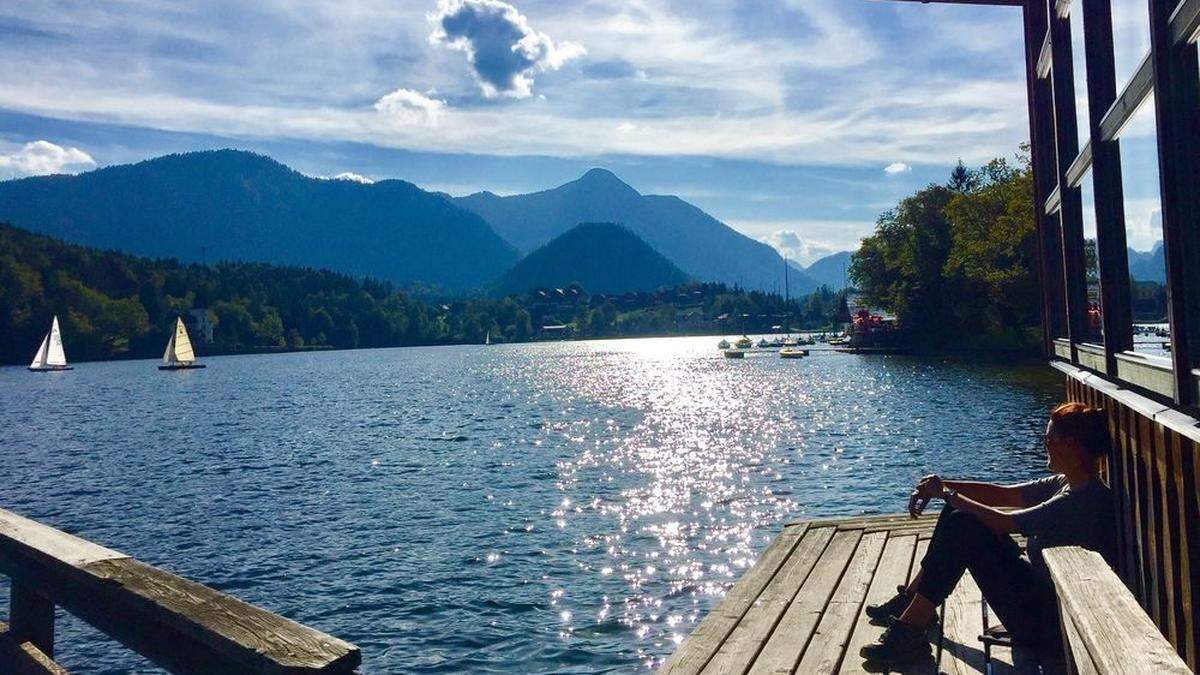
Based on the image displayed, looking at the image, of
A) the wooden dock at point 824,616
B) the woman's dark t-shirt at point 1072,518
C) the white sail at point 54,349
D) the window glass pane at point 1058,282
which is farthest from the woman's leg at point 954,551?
the white sail at point 54,349

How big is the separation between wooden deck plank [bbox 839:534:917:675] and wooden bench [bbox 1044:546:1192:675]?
2808 millimetres

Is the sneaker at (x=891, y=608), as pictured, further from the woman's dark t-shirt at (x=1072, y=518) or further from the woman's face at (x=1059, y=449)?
the woman's face at (x=1059, y=449)

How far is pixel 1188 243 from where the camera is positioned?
3766 mm

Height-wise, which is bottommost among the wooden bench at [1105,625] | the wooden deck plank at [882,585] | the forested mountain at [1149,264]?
the wooden deck plank at [882,585]

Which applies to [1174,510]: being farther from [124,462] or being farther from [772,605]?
[124,462]

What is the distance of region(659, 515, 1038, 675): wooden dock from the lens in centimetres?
652

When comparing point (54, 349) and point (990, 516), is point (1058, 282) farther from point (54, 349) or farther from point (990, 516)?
point (54, 349)

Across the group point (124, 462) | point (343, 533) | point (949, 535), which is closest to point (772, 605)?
point (949, 535)

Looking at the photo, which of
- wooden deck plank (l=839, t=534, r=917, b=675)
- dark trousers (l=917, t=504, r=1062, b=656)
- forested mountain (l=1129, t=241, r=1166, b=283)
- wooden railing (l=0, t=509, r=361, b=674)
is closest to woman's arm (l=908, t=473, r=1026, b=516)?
dark trousers (l=917, t=504, r=1062, b=656)

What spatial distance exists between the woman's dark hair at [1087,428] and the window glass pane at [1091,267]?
510 millimetres

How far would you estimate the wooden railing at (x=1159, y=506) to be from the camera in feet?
13.9

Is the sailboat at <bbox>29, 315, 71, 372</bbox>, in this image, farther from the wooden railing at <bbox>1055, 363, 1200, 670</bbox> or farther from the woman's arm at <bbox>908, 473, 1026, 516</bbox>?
the wooden railing at <bbox>1055, 363, 1200, 670</bbox>

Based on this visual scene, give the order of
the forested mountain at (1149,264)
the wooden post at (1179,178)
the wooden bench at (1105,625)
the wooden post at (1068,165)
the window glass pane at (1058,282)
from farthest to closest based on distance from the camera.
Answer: the window glass pane at (1058,282) → the wooden post at (1068,165) → the forested mountain at (1149,264) → the wooden post at (1179,178) → the wooden bench at (1105,625)

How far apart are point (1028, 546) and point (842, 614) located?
69.4 inches
